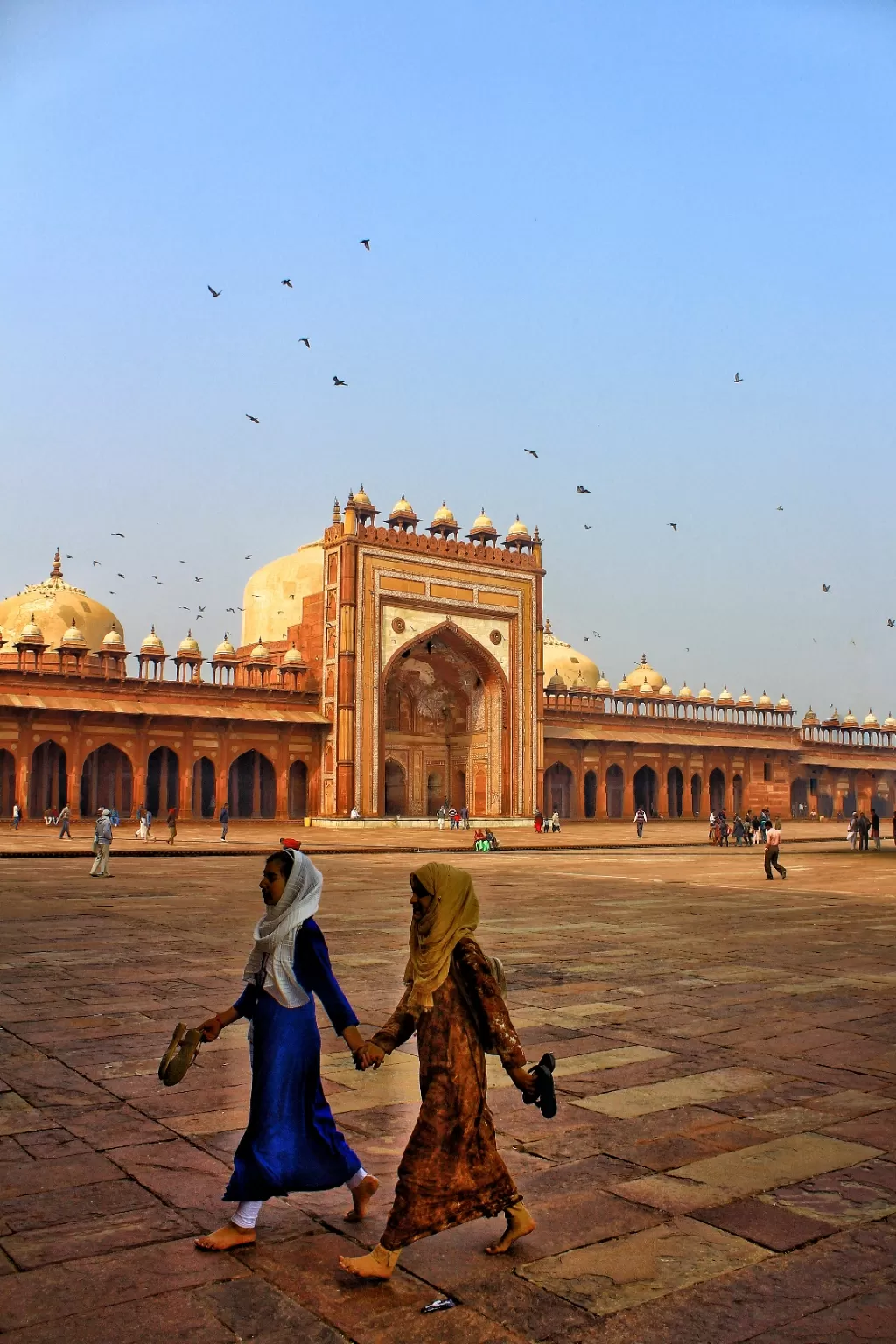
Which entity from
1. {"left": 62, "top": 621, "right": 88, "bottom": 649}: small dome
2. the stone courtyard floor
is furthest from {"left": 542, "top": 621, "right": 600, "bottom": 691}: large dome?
the stone courtyard floor

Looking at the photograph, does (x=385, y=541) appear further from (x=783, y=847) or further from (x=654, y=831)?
(x=783, y=847)

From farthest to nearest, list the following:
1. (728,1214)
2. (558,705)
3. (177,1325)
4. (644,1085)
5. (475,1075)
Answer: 1. (558,705)
2. (644,1085)
3. (728,1214)
4. (475,1075)
5. (177,1325)

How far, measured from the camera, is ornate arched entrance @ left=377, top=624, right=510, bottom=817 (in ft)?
135

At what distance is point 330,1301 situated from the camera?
2.89 meters

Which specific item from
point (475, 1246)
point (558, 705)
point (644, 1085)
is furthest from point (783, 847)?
point (475, 1246)

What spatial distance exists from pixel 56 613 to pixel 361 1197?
135ft

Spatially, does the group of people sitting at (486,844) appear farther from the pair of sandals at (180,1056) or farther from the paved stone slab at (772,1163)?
the pair of sandals at (180,1056)

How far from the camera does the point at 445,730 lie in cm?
4316

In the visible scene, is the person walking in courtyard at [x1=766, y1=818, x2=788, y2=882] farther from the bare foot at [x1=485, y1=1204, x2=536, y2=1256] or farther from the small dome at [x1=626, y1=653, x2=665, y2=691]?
the small dome at [x1=626, y1=653, x2=665, y2=691]

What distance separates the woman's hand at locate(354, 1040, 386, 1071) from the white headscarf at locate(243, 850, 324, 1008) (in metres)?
0.28

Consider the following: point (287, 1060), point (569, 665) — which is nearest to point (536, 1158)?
point (287, 1060)

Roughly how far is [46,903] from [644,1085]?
28.8ft

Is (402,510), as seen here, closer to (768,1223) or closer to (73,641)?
(73,641)

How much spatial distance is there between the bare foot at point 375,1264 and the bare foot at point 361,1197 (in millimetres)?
383
